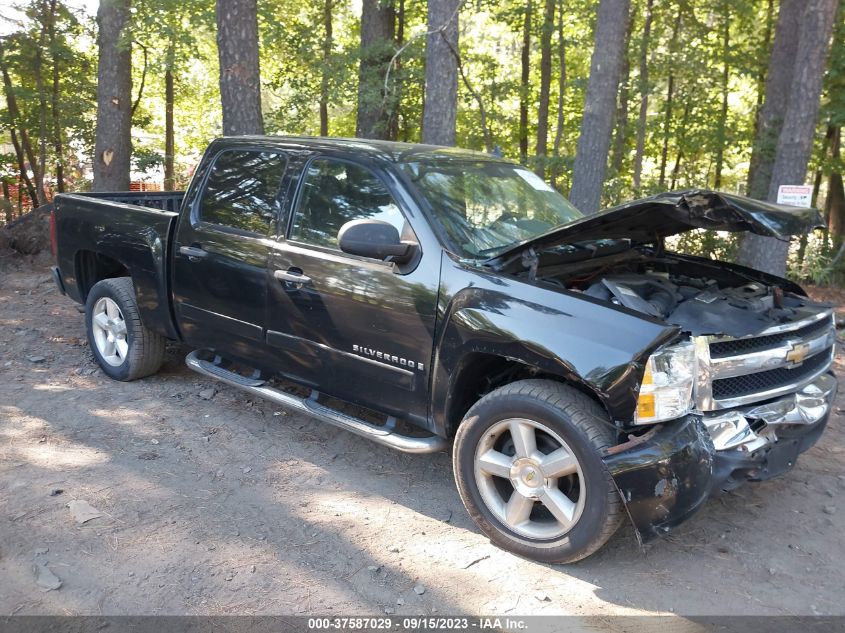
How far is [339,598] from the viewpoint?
10.1 ft

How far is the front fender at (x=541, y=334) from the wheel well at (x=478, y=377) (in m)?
0.03

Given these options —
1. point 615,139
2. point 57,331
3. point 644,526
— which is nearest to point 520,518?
point 644,526

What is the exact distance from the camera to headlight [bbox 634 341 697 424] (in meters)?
3.02

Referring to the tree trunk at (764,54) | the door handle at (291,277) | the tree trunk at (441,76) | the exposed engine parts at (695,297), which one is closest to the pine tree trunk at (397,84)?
the tree trunk at (441,76)

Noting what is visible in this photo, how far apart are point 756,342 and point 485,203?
5.62 feet

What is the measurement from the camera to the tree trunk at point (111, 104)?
37.0 ft

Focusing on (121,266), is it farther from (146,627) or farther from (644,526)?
(644,526)

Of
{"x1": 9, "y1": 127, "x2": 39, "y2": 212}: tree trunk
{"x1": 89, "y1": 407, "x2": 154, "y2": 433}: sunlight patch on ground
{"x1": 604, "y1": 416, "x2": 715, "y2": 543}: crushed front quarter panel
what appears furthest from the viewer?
{"x1": 9, "y1": 127, "x2": 39, "y2": 212}: tree trunk

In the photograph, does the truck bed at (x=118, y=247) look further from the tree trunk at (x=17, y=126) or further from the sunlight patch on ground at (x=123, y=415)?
the tree trunk at (x=17, y=126)

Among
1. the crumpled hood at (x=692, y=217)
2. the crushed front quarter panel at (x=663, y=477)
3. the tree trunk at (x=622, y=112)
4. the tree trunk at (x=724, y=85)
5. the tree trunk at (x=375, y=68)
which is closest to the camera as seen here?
the crushed front quarter panel at (x=663, y=477)

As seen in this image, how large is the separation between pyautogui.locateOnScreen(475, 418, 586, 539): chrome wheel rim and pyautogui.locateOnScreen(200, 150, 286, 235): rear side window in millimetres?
2070

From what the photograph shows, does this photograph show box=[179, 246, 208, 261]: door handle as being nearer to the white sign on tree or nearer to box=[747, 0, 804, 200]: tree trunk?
the white sign on tree

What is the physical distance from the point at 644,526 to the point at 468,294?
134 centimetres

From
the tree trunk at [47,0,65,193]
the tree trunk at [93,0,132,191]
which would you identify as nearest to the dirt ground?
the tree trunk at [93,0,132,191]
